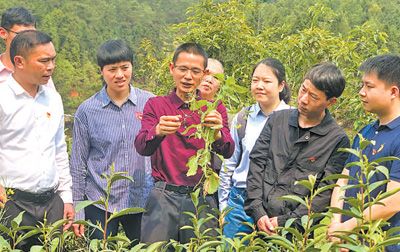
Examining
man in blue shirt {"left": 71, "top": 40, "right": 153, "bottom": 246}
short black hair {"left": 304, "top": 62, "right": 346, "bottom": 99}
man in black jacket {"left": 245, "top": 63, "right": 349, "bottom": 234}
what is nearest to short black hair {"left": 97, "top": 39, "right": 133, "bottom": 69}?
man in blue shirt {"left": 71, "top": 40, "right": 153, "bottom": 246}

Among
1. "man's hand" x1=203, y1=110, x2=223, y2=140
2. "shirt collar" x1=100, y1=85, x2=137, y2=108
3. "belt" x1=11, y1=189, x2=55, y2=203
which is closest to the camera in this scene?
"man's hand" x1=203, y1=110, x2=223, y2=140

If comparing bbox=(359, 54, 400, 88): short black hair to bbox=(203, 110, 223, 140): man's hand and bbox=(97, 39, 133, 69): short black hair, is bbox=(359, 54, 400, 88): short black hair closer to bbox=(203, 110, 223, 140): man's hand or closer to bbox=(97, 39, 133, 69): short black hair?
bbox=(203, 110, 223, 140): man's hand

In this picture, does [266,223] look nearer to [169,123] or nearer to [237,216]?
[237,216]

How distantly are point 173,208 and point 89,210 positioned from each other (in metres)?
0.60

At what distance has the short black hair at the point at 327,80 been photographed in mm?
3076

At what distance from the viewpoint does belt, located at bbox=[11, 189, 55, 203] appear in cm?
307

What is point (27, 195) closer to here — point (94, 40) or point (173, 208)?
point (173, 208)

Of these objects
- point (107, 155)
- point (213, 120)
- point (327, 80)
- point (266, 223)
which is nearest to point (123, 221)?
point (107, 155)

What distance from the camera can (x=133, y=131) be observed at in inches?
137

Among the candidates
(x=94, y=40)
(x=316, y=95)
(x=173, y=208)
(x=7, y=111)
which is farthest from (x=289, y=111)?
(x=94, y=40)

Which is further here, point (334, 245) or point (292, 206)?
point (292, 206)

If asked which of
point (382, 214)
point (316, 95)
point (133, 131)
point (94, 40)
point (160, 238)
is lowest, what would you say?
point (160, 238)

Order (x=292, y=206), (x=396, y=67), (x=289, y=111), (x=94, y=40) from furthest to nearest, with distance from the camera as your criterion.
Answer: (x=94, y=40), (x=289, y=111), (x=292, y=206), (x=396, y=67)

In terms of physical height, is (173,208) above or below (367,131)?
below
